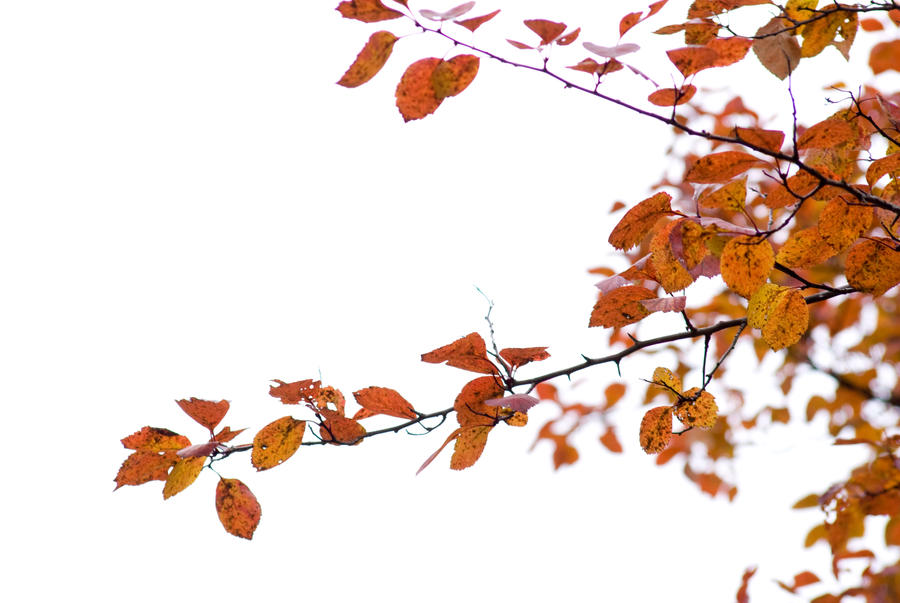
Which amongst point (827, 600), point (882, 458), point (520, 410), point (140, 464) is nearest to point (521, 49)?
point (520, 410)

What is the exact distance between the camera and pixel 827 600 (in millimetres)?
1289

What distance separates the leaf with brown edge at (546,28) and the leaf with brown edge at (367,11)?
11 centimetres

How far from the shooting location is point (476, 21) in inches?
22.8

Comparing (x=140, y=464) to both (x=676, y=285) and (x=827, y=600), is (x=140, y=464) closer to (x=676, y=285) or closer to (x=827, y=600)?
(x=676, y=285)

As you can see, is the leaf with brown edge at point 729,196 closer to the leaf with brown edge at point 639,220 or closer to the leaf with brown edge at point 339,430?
the leaf with brown edge at point 639,220

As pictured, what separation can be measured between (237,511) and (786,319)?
53cm

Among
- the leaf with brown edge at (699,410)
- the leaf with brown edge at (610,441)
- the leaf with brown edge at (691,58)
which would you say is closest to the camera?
the leaf with brown edge at (691,58)

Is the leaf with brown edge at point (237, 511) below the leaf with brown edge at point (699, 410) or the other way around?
below

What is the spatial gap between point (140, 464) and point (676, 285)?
0.53 meters

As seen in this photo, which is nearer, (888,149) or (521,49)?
(521,49)

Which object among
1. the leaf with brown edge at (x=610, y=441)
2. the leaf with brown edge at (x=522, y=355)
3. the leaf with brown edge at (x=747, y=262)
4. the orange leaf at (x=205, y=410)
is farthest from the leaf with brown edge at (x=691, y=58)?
the leaf with brown edge at (x=610, y=441)

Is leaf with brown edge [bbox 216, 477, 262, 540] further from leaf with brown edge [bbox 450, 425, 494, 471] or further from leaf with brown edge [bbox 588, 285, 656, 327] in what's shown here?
leaf with brown edge [bbox 588, 285, 656, 327]

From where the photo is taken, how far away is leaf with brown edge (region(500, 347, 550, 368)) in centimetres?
68

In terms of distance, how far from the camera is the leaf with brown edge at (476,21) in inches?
22.6
